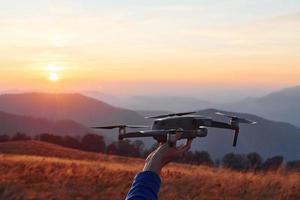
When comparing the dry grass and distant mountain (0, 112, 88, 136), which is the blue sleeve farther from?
distant mountain (0, 112, 88, 136)

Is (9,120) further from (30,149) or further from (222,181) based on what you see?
(222,181)

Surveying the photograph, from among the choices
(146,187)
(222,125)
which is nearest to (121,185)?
(222,125)

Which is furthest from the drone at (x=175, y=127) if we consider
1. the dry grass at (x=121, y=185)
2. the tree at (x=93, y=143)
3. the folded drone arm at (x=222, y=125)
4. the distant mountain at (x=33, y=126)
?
the distant mountain at (x=33, y=126)

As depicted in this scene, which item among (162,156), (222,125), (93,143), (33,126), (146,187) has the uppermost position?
(222,125)

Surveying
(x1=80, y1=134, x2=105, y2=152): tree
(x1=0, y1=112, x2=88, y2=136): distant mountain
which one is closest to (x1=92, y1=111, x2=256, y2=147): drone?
(x1=80, y1=134, x2=105, y2=152): tree

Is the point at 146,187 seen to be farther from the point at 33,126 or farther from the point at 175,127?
the point at 33,126
